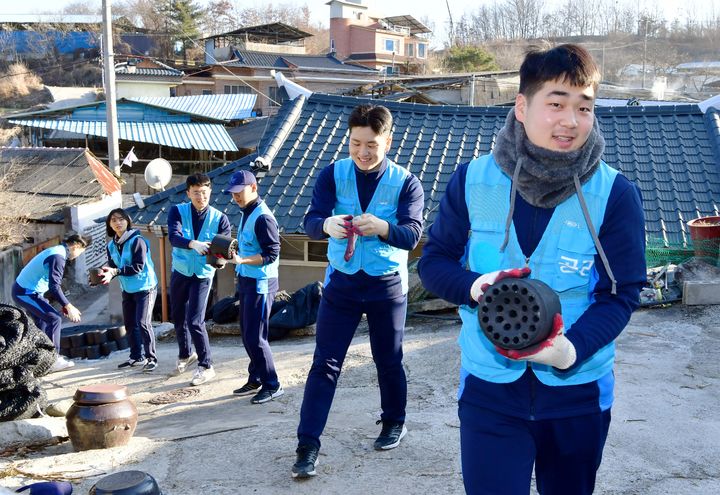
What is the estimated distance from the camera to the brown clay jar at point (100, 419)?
460 cm

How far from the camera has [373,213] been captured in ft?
13.1

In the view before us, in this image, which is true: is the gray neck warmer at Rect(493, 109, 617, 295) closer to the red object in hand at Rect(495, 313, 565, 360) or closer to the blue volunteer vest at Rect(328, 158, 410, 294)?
the red object in hand at Rect(495, 313, 565, 360)

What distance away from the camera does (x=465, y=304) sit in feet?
7.45

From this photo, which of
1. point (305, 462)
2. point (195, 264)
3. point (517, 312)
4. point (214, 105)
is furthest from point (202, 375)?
point (214, 105)

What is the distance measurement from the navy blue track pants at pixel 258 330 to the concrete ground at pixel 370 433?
25 centimetres

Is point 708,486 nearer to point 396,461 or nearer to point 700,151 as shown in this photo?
point 396,461

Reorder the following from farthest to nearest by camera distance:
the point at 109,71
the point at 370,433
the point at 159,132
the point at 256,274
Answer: the point at 159,132 → the point at 109,71 → the point at 256,274 → the point at 370,433

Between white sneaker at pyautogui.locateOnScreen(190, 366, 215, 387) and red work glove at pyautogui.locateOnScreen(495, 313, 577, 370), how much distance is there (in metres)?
4.72

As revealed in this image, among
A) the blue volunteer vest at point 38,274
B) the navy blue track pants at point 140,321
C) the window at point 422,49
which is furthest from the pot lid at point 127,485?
the window at point 422,49

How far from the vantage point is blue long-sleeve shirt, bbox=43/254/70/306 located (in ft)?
23.5

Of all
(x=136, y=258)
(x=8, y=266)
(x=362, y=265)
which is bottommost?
(x=8, y=266)

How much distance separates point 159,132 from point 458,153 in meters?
17.3

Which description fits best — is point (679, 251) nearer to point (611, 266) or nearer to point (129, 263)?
point (129, 263)

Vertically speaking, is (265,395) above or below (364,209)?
below
